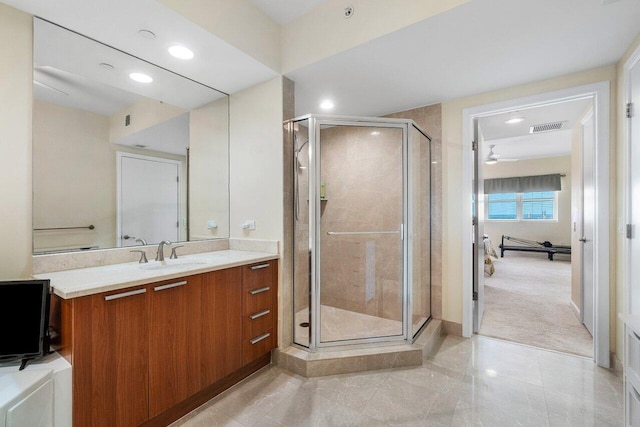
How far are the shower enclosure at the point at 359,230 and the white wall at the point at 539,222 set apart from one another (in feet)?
21.2

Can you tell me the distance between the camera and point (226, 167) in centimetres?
272

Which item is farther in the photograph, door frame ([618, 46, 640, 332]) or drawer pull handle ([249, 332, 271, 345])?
drawer pull handle ([249, 332, 271, 345])

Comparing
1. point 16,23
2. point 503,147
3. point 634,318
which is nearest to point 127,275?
point 16,23

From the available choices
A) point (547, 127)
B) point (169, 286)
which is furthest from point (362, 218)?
point (547, 127)

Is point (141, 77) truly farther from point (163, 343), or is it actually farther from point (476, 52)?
point (476, 52)

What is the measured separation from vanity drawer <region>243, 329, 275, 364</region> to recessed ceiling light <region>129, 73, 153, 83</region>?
2.14m

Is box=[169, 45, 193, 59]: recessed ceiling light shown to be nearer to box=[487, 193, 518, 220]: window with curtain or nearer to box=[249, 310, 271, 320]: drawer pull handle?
box=[249, 310, 271, 320]: drawer pull handle

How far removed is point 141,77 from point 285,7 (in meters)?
1.23

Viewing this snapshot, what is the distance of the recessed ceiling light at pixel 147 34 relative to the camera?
1.79 metres

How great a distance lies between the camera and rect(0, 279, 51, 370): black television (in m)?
1.27

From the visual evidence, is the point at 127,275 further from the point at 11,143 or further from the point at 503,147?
the point at 503,147

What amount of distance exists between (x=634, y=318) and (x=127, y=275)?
2567mm

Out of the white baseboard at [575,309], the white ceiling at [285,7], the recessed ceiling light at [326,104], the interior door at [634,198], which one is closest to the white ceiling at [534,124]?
the interior door at [634,198]

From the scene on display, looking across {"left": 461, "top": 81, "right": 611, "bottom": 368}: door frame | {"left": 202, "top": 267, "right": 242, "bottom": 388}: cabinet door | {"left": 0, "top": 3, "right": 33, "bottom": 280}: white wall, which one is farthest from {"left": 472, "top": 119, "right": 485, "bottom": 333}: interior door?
{"left": 0, "top": 3, "right": 33, "bottom": 280}: white wall
